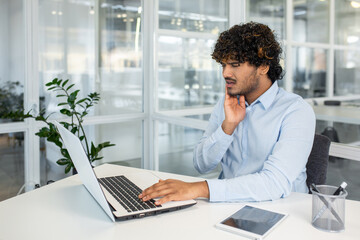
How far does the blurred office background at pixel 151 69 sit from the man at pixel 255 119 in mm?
826

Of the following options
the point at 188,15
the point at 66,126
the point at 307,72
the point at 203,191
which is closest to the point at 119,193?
the point at 203,191

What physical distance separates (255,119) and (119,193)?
0.66 m

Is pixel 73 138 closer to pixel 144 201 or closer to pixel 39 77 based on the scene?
pixel 144 201

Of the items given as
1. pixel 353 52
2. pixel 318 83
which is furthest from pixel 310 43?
pixel 353 52

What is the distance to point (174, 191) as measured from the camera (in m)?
1.20

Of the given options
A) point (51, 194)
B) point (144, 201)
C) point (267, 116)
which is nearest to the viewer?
point (144, 201)

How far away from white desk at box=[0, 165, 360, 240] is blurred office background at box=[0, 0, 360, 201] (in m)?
1.17

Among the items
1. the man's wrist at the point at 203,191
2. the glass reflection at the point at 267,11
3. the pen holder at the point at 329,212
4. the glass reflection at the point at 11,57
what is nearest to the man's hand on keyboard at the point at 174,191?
the man's wrist at the point at 203,191

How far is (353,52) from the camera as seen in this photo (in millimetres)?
2232

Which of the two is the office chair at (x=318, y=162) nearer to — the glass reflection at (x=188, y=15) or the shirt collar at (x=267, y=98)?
the shirt collar at (x=267, y=98)

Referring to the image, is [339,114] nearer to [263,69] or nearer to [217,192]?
Answer: [263,69]

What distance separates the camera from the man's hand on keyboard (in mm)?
1181

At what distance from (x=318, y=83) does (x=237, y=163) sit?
1.39m

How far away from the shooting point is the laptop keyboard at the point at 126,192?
3.74 feet
